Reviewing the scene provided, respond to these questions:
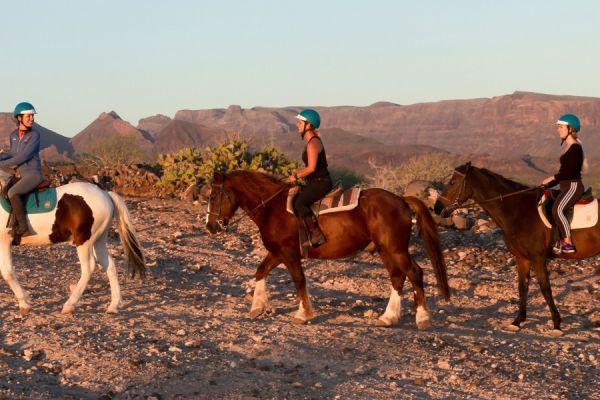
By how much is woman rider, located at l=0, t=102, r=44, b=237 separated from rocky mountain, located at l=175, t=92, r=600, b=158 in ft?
371

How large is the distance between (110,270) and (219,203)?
1910mm

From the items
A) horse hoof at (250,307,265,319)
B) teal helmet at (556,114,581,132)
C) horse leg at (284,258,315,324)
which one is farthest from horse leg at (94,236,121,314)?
teal helmet at (556,114,581,132)

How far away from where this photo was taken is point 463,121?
6713 inches

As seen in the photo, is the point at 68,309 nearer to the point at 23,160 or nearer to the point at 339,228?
the point at 23,160

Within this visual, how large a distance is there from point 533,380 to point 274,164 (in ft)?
54.9

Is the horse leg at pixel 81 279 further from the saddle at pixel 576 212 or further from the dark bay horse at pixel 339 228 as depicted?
the saddle at pixel 576 212

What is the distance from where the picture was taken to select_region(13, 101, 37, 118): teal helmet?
11258 millimetres

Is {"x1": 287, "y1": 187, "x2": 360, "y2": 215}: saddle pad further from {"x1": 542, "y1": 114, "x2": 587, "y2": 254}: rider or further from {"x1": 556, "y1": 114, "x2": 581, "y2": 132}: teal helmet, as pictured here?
{"x1": 556, "y1": 114, "x2": 581, "y2": 132}: teal helmet

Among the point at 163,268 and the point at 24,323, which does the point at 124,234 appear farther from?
the point at 163,268

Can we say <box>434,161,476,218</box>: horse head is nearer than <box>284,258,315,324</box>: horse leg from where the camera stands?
No

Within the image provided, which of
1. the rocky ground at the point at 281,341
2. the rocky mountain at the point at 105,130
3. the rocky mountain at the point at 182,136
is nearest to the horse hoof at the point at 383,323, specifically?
the rocky ground at the point at 281,341

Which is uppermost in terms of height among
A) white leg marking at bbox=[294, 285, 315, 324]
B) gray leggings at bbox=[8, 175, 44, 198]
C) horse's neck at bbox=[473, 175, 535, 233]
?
gray leggings at bbox=[8, 175, 44, 198]

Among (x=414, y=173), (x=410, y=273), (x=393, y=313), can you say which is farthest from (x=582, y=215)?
(x=414, y=173)

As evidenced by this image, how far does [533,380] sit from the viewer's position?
9047 mm
